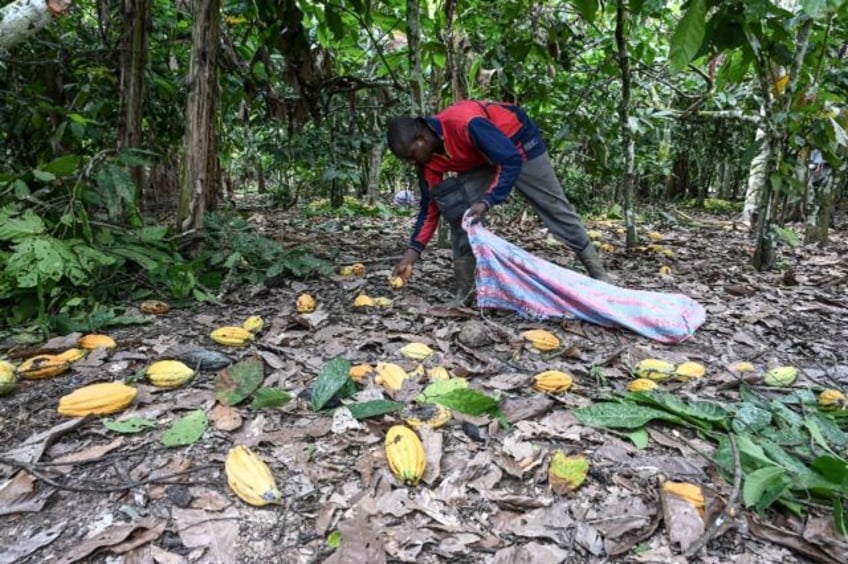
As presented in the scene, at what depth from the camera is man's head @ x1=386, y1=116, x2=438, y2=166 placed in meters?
2.46

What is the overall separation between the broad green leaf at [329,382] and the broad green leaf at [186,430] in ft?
1.05

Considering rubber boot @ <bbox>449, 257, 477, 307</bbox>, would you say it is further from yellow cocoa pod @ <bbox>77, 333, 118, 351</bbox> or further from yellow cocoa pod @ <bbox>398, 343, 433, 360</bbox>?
yellow cocoa pod @ <bbox>77, 333, 118, 351</bbox>

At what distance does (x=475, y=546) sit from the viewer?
1170 millimetres

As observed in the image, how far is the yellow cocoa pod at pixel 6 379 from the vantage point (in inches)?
66.7

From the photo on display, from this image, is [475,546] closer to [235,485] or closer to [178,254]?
[235,485]

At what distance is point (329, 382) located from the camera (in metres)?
1.73

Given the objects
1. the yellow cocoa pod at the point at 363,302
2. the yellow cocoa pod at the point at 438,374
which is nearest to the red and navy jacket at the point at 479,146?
the yellow cocoa pod at the point at 363,302

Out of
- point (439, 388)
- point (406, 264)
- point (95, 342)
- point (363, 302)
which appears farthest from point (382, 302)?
point (95, 342)

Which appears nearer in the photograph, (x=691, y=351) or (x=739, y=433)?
(x=739, y=433)

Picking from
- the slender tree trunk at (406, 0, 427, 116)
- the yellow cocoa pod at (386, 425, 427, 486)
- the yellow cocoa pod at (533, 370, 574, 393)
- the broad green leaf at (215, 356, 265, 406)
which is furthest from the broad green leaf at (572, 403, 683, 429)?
the slender tree trunk at (406, 0, 427, 116)

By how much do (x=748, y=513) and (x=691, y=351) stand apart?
113 centimetres

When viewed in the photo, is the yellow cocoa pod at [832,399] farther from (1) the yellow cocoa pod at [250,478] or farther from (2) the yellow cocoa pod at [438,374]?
(1) the yellow cocoa pod at [250,478]

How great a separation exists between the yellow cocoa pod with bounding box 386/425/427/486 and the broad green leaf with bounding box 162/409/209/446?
1.76 ft

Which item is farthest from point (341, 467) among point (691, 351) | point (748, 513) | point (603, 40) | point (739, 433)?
point (603, 40)
